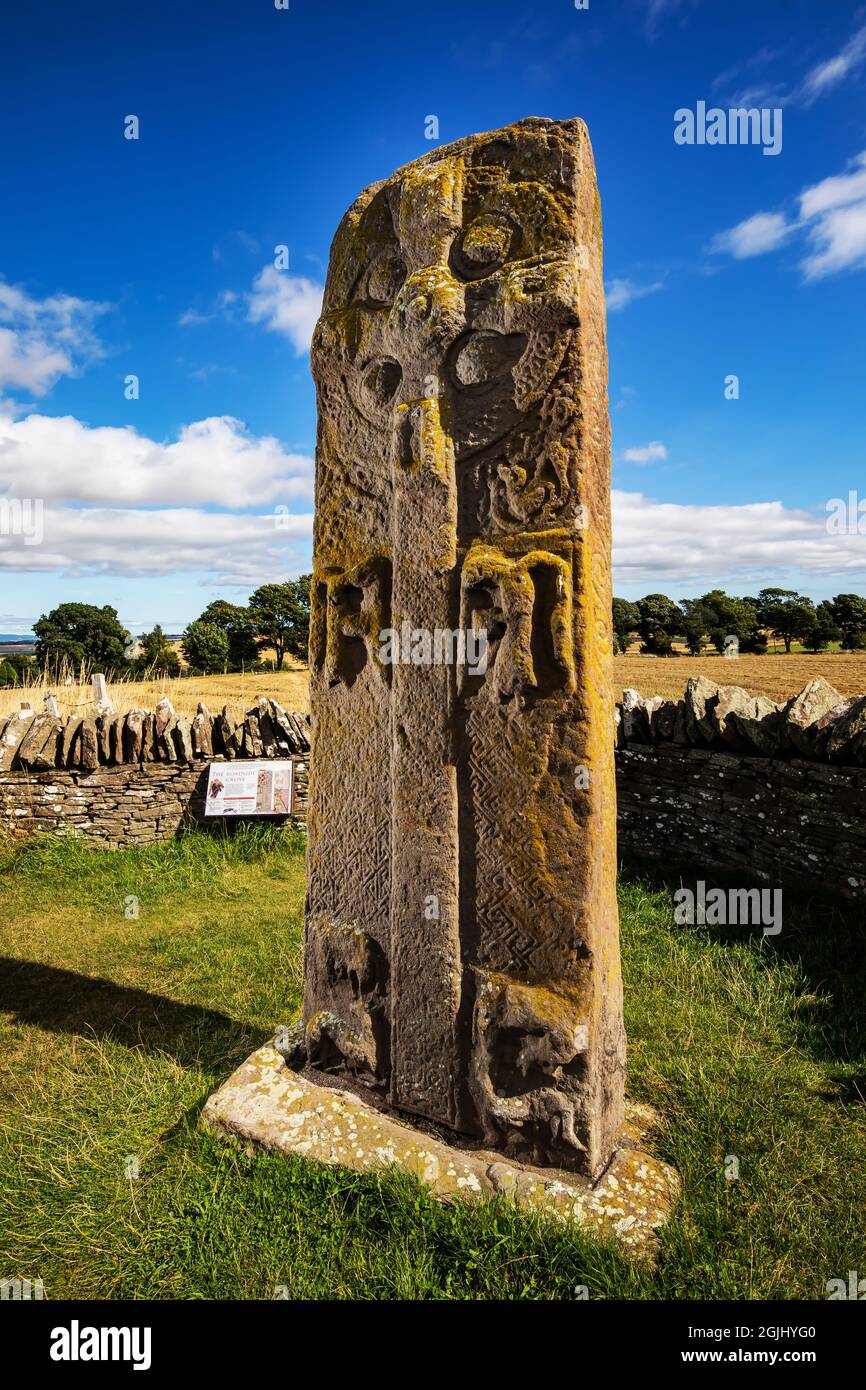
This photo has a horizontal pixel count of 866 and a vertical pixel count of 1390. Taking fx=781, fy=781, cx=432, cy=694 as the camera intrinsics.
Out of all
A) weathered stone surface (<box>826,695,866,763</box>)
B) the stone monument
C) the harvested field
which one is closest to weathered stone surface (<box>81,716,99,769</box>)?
the stone monument

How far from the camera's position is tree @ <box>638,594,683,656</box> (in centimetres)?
4319

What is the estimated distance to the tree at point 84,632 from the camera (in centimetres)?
3123

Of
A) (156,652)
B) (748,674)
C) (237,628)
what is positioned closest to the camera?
(748,674)

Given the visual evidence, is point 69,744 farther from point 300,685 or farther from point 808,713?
point 300,685

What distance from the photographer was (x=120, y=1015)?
4637 mm

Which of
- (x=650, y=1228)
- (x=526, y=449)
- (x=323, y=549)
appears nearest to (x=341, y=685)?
(x=323, y=549)

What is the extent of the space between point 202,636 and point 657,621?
2516 centimetres

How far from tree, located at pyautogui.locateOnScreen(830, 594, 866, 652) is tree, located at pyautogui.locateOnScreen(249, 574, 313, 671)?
2797 cm
